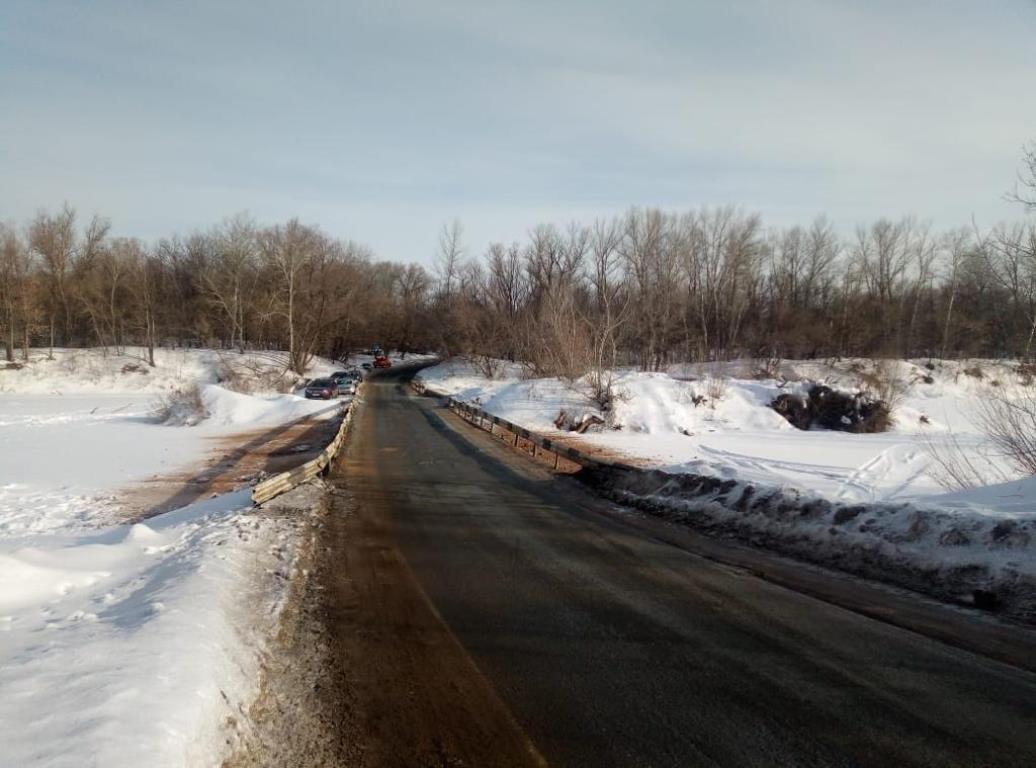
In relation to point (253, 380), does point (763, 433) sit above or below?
below

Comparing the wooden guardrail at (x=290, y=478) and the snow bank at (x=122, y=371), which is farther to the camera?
the snow bank at (x=122, y=371)

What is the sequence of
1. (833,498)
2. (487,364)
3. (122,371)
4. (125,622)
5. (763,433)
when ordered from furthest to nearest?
(487,364), (122,371), (763,433), (833,498), (125,622)

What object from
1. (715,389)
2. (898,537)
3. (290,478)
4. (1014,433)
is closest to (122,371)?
(715,389)

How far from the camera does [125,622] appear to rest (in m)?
5.19

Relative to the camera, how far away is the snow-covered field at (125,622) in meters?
3.44

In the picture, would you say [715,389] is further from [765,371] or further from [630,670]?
[630,670]

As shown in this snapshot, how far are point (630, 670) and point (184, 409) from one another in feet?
93.9

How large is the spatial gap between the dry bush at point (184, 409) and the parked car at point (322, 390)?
10.5 m

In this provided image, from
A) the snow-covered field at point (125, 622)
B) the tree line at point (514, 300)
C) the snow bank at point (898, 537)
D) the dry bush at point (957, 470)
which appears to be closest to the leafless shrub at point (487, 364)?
the tree line at point (514, 300)

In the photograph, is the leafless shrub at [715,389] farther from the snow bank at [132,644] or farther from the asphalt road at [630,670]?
the snow bank at [132,644]

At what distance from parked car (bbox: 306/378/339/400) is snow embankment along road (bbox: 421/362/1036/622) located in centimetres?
1669

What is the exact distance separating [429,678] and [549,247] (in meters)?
71.6

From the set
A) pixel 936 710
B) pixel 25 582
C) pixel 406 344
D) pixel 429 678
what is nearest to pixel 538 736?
pixel 429 678

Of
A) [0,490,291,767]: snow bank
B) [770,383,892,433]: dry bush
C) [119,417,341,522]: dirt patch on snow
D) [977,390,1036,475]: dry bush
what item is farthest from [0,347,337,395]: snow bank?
[977,390,1036,475]: dry bush
